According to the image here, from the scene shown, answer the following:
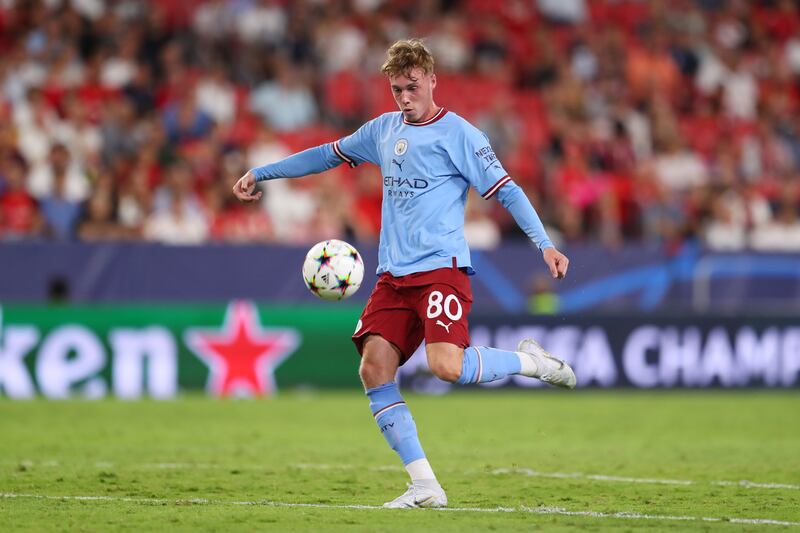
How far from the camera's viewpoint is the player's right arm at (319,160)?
318 inches

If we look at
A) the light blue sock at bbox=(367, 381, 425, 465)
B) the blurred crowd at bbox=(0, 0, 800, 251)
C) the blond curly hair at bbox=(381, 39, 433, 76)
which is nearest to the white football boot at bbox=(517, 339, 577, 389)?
the light blue sock at bbox=(367, 381, 425, 465)

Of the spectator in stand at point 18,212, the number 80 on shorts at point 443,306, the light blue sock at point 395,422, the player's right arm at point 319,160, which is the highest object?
the spectator in stand at point 18,212

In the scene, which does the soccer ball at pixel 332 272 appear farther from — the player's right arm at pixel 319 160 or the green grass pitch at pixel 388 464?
the green grass pitch at pixel 388 464

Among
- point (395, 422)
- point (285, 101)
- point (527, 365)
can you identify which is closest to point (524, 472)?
point (527, 365)

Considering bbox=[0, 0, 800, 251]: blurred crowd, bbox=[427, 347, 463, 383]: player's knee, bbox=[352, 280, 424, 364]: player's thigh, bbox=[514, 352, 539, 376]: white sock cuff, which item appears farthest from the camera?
bbox=[0, 0, 800, 251]: blurred crowd

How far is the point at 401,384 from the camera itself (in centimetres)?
1692

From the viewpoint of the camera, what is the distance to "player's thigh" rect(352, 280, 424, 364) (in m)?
7.62

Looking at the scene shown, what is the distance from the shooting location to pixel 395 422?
25.0 ft

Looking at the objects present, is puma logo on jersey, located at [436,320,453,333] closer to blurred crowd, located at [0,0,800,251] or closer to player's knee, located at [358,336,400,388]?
player's knee, located at [358,336,400,388]

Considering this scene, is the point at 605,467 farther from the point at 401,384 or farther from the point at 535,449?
the point at 401,384

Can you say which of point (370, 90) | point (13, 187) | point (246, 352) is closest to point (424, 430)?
point (246, 352)

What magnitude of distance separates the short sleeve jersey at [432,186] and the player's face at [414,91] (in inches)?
4.1

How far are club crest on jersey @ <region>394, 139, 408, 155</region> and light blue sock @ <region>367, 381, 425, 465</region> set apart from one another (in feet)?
4.23

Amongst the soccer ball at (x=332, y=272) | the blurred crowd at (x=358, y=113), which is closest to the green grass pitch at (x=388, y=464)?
the soccer ball at (x=332, y=272)
